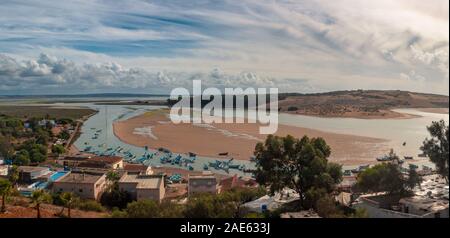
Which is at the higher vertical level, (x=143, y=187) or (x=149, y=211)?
(x=149, y=211)

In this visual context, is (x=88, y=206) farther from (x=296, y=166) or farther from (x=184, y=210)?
(x=296, y=166)

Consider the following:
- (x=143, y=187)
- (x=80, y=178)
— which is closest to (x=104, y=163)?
(x=80, y=178)

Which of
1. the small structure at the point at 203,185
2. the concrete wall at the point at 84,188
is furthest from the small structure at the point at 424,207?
the concrete wall at the point at 84,188

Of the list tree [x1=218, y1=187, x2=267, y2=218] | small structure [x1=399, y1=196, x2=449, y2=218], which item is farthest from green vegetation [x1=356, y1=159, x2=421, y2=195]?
tree [x1=218, y1=187, x2=267, y2=218]

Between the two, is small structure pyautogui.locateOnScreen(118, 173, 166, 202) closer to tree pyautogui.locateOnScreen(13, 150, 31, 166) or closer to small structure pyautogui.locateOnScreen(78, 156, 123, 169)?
small structure pyautogui.locateOnScreen(78, 156, 123, 169)
